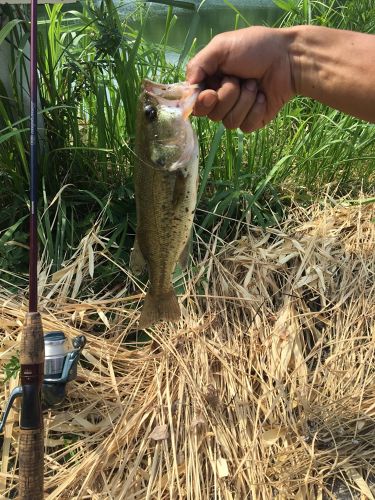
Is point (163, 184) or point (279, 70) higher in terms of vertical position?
point (279, 70)

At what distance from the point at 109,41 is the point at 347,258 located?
5.76 ft

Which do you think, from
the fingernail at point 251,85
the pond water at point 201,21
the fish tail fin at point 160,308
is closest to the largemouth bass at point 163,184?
the fish tail fin at point 160,308

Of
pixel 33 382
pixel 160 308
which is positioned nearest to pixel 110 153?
pixel 160 308

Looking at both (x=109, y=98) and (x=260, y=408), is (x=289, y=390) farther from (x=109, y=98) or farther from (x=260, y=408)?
(x=109, y=98)

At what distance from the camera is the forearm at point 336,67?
80.9 inches

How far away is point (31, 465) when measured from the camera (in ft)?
6.07

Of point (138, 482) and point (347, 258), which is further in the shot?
point (347, 258)

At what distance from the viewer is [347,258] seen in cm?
303

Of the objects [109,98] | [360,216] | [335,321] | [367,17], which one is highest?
[367,17]

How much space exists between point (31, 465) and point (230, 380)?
97 centimetres

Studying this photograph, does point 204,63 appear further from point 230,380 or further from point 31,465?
point 31,465

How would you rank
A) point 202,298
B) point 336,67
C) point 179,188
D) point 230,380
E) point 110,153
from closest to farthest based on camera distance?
point 179,188 → point 336,67 → point 230,380 → point 202,298 → point 110,153

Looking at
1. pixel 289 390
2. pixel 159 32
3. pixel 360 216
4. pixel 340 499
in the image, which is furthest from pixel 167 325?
pixel 159 32

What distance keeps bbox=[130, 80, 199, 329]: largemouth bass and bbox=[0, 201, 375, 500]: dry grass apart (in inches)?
17.8
